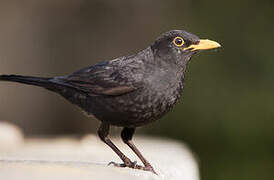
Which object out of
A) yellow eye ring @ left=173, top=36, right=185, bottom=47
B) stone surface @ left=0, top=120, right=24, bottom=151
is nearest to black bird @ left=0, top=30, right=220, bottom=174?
yellow eye ring @ left=173, top=36, right=185, bottom=47

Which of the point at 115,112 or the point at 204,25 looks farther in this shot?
the point at 204,25

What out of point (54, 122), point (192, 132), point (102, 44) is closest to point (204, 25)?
point (192, 132)

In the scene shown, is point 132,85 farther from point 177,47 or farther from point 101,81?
point 177,47

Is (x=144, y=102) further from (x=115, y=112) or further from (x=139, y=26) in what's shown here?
(x=139, y=26)

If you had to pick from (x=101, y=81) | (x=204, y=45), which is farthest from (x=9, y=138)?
(x=204, y=45)

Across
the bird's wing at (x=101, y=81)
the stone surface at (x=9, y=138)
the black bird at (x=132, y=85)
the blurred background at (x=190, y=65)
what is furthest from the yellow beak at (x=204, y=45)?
the blurred background at (x=190, y=65)

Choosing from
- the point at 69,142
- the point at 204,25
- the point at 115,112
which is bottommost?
the point at 69,142

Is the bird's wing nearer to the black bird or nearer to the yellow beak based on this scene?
the black bird
